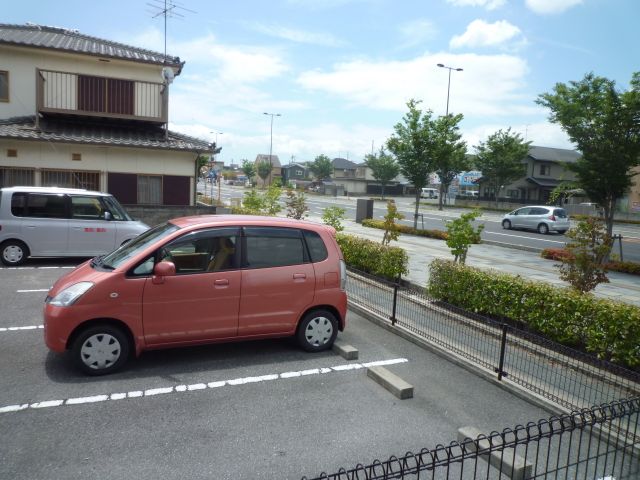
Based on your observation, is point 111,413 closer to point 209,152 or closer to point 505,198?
point 209,152

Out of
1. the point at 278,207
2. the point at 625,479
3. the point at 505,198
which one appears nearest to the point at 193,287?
the point at 625,479

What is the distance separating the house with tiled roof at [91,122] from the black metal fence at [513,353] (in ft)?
36.9

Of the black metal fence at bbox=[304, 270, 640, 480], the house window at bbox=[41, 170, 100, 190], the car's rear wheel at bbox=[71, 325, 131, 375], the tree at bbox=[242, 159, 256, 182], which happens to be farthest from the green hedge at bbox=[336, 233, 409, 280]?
the tree at bbox=[242, 159, 256, 182]

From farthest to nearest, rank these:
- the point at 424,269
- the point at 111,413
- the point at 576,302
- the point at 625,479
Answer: the point at 424,269 < the point at 576,302 < the point at 111,413 < the point at 625,479

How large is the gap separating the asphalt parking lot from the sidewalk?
5.77 m

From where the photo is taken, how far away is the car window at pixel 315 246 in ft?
21.4

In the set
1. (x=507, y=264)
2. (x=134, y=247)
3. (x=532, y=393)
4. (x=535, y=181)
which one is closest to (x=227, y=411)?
(x=134, y=247)

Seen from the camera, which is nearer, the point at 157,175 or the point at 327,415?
the point at 327,415

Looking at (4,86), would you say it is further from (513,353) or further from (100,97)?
(513,353)

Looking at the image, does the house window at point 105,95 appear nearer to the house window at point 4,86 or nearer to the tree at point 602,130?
the house window at point 4,86

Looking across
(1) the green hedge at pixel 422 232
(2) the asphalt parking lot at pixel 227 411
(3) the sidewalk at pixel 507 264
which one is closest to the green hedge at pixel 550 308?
(2) the asphalt parking lot at pixel 227 411

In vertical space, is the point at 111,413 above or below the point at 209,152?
below

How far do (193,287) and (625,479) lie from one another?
4643 mm

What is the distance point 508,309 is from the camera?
775 centimetres
